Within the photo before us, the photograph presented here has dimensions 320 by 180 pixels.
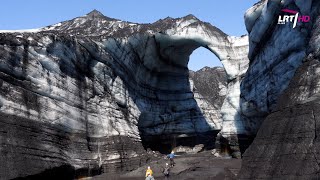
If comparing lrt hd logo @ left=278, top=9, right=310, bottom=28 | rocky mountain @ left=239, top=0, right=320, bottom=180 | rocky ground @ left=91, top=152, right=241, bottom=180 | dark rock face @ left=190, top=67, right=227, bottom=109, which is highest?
dark rock face @ left=190, top=67, right=227, bottom=109

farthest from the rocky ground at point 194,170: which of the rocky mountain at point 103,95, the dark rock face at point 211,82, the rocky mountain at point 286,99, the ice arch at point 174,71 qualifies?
the dark rock face at point 211,82

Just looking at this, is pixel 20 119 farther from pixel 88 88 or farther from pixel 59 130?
pixel 88 88

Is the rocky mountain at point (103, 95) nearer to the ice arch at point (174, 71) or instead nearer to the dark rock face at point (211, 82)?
the ice arch at point (174, 71)

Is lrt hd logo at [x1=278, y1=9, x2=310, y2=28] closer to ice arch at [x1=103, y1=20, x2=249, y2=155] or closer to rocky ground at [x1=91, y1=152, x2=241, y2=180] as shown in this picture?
rocky ground at [x1=91, y1=152, x2=241, y2=180]

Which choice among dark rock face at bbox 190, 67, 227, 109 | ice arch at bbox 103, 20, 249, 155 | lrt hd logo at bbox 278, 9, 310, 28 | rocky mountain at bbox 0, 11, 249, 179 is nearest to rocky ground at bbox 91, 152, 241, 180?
rocky mountain at bbox 0, 11, 249, 179

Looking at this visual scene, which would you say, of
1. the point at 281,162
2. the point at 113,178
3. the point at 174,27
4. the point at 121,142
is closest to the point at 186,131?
the point at 174,27

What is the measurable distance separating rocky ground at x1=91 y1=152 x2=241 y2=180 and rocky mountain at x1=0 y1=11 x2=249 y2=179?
1.51m

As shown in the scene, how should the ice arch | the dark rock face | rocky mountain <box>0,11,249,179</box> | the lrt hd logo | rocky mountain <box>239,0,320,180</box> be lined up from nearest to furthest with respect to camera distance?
rocky mountain <box>239,0,320,180</box>
rocky mountain <box>0,11,249,179</box>
the lrt hd logo
the ice arch
the dark rock face

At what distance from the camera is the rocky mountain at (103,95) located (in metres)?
24.5

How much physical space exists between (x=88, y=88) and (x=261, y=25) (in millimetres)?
14093

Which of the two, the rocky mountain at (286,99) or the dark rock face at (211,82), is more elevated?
the dark rock face at (211,82)

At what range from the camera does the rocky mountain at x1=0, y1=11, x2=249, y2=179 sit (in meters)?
24.5

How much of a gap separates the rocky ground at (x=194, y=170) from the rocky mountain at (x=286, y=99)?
5.00 meters

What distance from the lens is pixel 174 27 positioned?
136 feet
